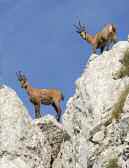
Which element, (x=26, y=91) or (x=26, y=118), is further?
(x=26, y=91)

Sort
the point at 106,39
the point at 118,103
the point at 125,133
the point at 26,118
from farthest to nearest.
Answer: the point at 106,39, the point at 26,118, the point at 118,103, the point at 125,133

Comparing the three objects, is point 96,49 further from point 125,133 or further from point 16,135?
point 125,133

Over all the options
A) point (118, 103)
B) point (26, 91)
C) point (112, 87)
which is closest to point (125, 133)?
point (118, 103)

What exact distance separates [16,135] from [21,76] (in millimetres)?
8603

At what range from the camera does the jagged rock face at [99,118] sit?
693 inches

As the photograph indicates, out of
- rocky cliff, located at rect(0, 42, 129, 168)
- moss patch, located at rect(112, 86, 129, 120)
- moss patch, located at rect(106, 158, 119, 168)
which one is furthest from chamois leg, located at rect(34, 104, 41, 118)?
moss patch, located at rect(106, 158, 119, 168)

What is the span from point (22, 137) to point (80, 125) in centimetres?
207

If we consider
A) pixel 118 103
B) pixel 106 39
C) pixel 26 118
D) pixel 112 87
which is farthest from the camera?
pixel 106 39

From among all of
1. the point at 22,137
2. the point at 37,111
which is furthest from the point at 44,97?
the point at 22,137

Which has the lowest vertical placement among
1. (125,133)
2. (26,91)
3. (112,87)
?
(125,133)

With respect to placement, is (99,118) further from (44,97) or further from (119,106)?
(44,97)

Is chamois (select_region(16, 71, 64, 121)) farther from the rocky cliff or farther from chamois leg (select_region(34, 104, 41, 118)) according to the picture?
the rocky cliff

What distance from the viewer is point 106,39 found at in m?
27.1

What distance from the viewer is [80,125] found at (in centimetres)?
2136
